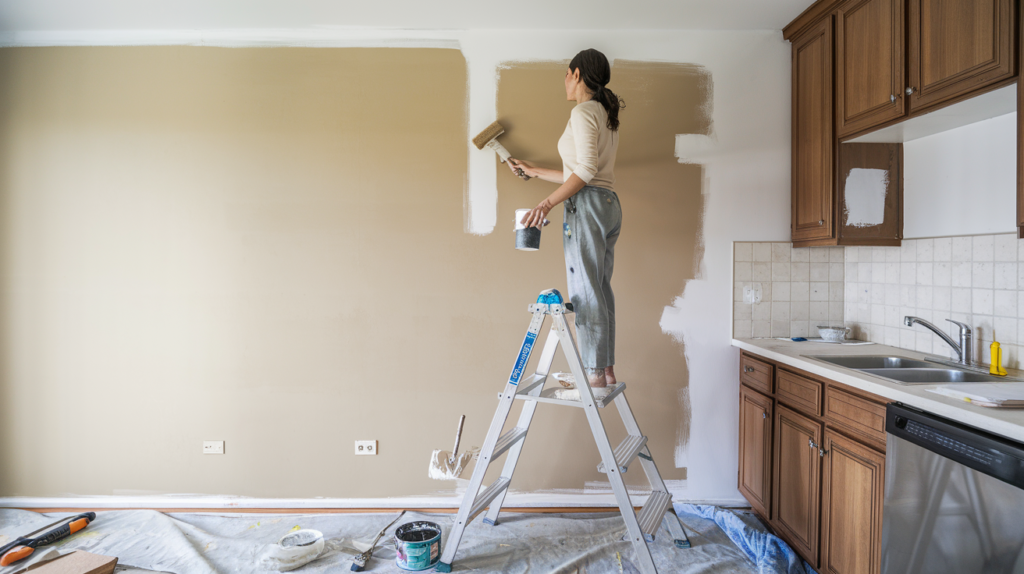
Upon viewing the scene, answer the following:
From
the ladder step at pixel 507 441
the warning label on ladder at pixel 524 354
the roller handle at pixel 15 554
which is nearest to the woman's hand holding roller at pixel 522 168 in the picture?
the warning label on ladder at pixel 524 354

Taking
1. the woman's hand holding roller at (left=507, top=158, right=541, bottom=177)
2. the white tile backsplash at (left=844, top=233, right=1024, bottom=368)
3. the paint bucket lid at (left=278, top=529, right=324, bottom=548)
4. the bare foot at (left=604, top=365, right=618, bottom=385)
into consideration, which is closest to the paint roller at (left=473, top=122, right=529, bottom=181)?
the woman's hand holding roller at (left=507, top=158, right=541, bottom=177)

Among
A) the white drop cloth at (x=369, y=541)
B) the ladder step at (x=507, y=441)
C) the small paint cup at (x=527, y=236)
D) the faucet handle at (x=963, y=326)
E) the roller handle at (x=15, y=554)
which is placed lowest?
the white drop cloth at (x=369, y=541)

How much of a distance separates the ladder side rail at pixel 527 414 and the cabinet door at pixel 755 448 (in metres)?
1.06

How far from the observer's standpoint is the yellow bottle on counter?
1.77 m

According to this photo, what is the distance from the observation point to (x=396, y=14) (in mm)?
2416

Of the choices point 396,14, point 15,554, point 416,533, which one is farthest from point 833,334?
point 15,554

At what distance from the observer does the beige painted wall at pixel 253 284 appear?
256 centimetres

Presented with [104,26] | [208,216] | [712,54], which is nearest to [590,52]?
[712,54]

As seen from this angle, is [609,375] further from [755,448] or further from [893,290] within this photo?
[893,290]

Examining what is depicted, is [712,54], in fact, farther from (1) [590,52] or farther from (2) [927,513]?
(2) [927,513]

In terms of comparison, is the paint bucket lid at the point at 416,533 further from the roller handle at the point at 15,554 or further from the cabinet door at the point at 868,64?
the cabinet door at the point at 868,64

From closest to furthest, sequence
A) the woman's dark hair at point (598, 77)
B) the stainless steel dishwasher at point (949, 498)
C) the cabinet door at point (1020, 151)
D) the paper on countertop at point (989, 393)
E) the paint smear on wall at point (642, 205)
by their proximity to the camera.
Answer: the stainless steel dishwasher at point (949, 498)
the paper on countertop at point (989, 393)
the cabinet door at point (1020, 151)
the woman's dark hair at point (598, 77)
the paint smear on wall at point (642, 205)

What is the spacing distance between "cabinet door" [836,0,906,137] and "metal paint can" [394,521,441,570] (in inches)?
98.7

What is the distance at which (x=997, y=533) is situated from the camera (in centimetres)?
122
